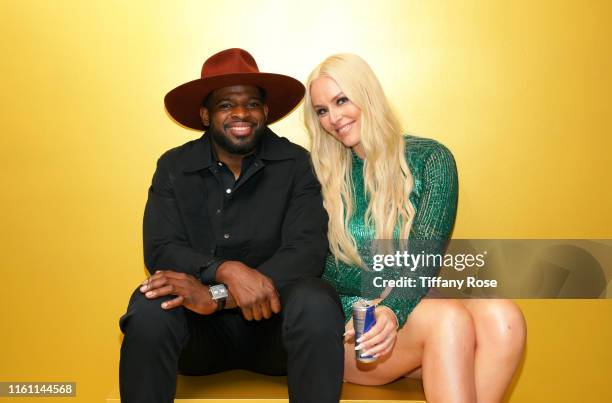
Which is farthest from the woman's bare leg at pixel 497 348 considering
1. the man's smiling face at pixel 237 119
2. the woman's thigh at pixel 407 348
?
the man's smiling face at pixel 237 119

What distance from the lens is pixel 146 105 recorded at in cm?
293

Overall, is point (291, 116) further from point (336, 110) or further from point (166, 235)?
point (166, 235)

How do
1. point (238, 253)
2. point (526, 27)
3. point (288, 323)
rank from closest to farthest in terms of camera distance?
point (288, 323) < point (238, 253) < point (526, 27)

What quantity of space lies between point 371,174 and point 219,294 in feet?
2.33

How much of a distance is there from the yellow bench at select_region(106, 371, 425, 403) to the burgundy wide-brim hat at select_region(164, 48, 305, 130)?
38.9 inches

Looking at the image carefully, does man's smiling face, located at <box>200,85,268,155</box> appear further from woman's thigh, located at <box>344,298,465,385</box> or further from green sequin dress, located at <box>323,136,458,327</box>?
woman's thigh, located at <box>344,298,465,385</box>

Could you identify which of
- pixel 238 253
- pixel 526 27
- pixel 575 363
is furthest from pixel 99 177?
pixel 575 363

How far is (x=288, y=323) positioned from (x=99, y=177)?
1305mm

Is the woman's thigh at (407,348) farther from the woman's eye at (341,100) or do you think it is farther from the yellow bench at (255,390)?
the woman's eye at (341,100)

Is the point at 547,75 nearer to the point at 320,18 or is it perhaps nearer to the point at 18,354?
the point at 320,18

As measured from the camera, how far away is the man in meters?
2.06

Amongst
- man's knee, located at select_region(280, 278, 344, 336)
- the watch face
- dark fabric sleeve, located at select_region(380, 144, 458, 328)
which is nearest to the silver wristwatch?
the watch face

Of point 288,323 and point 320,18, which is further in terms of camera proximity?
point 320,18

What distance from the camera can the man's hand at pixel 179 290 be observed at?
2102 mm
